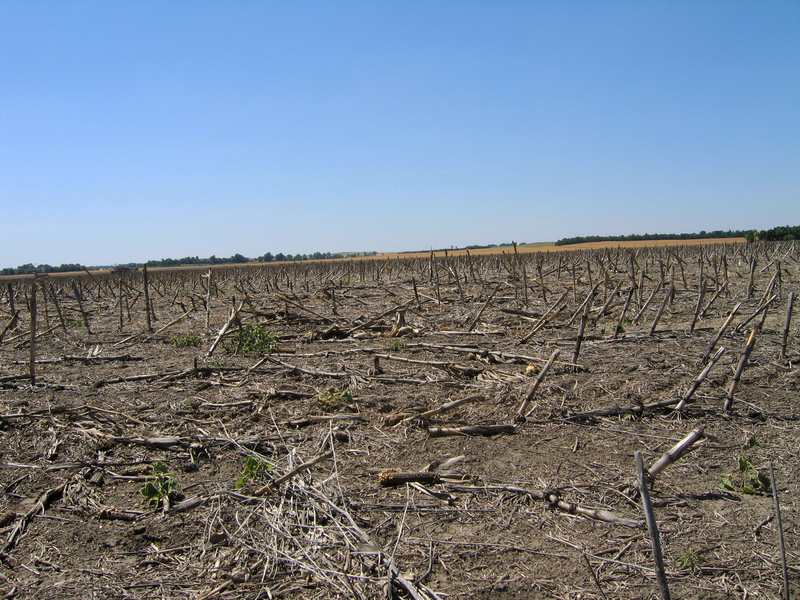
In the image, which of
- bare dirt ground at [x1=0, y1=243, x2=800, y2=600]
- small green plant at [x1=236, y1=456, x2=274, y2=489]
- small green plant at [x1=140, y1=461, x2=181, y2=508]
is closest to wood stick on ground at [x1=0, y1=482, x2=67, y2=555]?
bare dirt ground at [x1=0, y1=243, x2=800, y2=600]

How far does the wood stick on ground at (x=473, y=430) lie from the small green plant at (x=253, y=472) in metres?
1.53

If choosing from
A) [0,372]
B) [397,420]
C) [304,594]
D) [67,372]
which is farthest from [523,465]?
[0,372]

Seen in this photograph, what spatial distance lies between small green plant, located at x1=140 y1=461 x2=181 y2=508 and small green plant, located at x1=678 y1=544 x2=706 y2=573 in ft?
10.7

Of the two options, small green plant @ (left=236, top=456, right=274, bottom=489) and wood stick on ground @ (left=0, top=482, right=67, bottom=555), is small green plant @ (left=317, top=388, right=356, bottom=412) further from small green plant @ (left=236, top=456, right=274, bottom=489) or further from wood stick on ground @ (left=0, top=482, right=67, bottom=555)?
wood stick on ground @ (left=0, top=482, right=67, bottom=555)

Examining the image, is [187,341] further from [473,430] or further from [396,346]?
[473,430]

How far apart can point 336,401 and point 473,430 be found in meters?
1.63

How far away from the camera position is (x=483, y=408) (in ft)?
17.6

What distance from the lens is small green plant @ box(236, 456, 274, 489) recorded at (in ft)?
12.2

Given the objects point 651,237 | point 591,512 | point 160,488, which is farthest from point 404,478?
point 651,237

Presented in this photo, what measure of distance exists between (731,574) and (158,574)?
124 inches

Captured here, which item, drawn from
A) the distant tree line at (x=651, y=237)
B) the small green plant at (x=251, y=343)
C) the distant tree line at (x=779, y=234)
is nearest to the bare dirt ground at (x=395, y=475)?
the small green plant at (x=251, y=343)

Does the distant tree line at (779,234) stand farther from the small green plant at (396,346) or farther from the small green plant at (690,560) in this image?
the small green plant at (690,560)

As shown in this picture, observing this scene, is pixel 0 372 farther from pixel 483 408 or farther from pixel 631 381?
pixel 631 381

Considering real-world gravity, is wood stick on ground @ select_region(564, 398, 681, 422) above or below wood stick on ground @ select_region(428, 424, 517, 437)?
above
